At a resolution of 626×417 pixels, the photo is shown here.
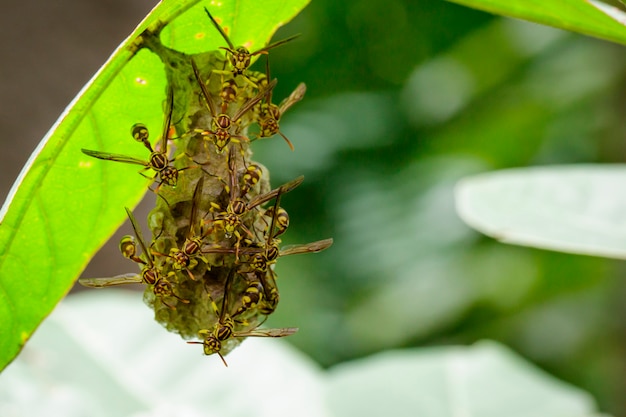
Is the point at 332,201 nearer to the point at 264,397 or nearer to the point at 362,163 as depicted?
the point at 362,163

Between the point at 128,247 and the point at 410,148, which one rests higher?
the point at 128,247

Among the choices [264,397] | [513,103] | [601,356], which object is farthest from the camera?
[513,103]

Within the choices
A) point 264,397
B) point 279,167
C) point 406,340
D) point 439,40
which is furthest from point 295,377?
point 439,40

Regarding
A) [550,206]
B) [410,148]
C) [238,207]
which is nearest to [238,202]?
[238,207]

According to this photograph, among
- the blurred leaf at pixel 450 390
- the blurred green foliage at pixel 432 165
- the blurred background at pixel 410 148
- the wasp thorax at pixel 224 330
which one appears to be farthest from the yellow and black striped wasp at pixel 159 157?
the blurred green foliage at pixel 432 165

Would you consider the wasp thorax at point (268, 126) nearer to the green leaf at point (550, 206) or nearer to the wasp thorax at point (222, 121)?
the wasp thorax at point (222, 121)

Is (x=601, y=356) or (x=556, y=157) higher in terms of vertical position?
(x=556, y=157)

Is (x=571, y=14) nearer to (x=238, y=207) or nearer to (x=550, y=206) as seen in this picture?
(x=238, y=207)

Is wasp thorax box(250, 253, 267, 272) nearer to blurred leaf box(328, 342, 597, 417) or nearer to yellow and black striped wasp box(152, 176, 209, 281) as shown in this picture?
yellow and black striped wasp box(152, 176, 209, 281)
